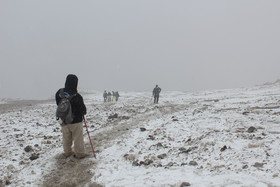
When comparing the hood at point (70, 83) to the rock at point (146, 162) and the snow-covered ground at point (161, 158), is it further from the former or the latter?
the rock at point (146, 162)

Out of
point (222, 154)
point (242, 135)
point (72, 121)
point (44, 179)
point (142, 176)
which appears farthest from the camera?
point (242, 135)

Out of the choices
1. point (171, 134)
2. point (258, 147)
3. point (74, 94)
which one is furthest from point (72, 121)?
point (258, 147)

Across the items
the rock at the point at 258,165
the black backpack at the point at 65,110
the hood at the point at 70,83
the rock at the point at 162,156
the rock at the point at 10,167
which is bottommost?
the rock at the point at 10,167

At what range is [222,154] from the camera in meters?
8.31

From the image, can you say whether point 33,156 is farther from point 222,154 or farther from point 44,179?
point 222,154

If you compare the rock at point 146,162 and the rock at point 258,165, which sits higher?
the rock at point 258,165

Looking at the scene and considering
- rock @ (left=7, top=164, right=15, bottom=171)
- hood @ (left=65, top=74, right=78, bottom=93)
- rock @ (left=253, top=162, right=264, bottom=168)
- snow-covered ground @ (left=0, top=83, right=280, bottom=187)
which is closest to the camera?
snow-covered ground @ (left=0, top=83, right=280, bottom=187)

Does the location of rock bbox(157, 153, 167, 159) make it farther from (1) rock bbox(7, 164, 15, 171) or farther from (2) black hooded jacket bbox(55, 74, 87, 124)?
(1) rock bbox(7, 164, 15, 171)

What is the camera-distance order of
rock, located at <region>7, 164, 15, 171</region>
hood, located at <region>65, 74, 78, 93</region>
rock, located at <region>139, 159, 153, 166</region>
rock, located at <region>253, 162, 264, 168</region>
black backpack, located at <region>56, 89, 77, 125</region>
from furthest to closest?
hood, located at <region>65, 74, 78, 93</region>, black backpack, located at <region>56, 89, 77, 125</region>, rock, located at <region>7, 164, 15, 171</region>, rock, located at <region>139, 159, 153, 166</region>, rock, located at <region>253, 162, 264, 168</region>

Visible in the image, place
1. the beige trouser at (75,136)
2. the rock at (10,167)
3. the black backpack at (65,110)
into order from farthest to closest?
the beige trouser at (75,136) → the black backpack at (65,110) → the rock at (10,167)

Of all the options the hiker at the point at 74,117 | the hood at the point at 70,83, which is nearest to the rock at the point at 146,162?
the hiker at the point at 74,117

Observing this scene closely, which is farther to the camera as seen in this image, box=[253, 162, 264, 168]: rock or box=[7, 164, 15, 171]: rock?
box=[7, 164, 15, 171]: rock

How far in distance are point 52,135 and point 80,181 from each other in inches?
272

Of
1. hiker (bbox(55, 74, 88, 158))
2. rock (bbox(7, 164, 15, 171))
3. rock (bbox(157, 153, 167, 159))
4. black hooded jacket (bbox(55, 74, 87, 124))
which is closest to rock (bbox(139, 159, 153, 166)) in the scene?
rock (bbox(157, 153, 167, 159))
